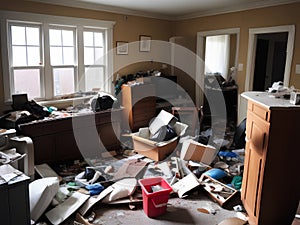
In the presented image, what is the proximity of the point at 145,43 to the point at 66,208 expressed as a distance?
12.7 feet

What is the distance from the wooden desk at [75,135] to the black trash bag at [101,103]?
0.34ft

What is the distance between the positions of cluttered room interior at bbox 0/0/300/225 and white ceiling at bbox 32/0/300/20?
1.5 inches

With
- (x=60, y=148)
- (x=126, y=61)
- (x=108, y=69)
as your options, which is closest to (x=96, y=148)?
(x=60, y=148)

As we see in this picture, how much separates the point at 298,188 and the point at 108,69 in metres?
3.74

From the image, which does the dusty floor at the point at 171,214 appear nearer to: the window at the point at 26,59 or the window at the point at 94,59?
the window at the point at 26,59

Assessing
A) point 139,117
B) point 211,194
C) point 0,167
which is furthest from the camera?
point 139,117

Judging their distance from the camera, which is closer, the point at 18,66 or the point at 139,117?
the point at 18,66

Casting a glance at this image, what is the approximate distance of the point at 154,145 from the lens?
144 inches

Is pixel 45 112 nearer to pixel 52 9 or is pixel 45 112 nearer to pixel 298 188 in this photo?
A: pixel 52 9

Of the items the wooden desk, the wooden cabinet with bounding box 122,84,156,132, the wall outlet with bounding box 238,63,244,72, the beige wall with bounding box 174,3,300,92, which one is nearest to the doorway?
the wall outlet with bounding box 238,63,244,72

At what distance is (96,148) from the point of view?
13.0 ft

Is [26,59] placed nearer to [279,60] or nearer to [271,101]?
[271,101]

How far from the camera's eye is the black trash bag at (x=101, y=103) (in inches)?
159

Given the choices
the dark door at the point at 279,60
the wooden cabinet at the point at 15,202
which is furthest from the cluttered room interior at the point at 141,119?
the dark door at the point at 279,60
